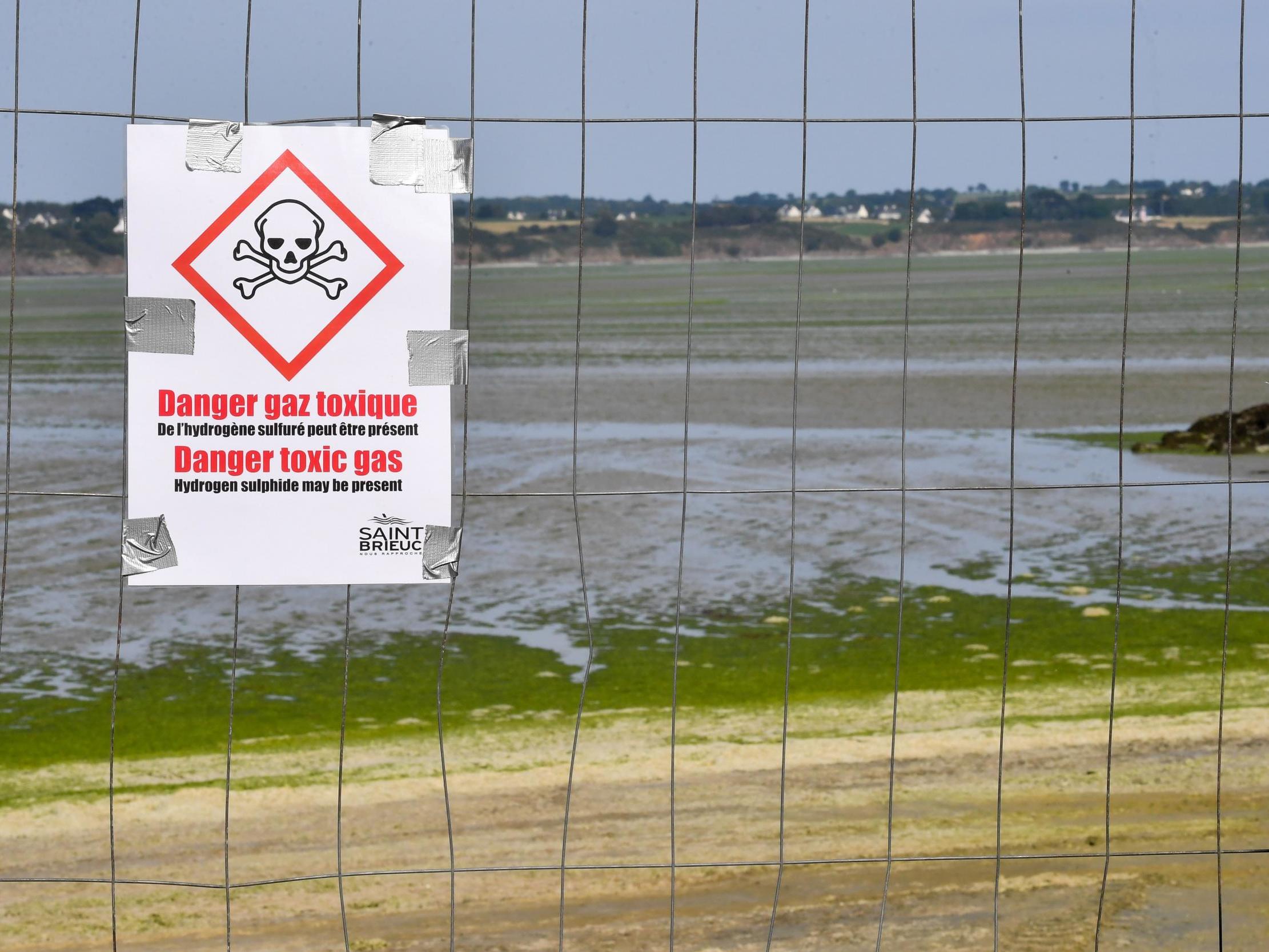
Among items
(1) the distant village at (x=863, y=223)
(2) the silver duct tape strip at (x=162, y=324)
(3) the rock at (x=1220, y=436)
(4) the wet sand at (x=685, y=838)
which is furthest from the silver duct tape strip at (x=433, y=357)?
(1) the distant village at (x=863, y=223)

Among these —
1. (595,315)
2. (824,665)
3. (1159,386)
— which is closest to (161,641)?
(824,665)

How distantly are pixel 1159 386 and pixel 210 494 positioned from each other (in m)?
24.1

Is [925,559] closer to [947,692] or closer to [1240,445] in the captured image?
[947,692]

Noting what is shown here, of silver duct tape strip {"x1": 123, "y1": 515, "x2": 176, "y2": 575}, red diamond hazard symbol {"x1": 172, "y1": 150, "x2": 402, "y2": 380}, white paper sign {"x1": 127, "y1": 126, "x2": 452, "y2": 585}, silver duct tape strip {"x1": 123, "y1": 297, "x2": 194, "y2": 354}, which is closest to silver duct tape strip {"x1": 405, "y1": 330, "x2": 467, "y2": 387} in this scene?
white paper sign {"x1": 127, "y1": 126, "x2": 452, "y2": 585}

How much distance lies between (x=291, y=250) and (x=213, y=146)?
0.29m

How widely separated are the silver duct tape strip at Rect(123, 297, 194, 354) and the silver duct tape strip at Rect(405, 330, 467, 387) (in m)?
0.49

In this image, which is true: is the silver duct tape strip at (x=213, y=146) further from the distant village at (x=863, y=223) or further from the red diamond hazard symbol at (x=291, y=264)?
the distant village at (x=863, y=223)

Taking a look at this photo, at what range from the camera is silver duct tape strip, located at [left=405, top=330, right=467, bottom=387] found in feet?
11.8

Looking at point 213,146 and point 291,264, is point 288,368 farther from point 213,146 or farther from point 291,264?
point 213,146

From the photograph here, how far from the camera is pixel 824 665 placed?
9148mm

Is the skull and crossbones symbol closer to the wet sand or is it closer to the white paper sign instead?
the white paper sign

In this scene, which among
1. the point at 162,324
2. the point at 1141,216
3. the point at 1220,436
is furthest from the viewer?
the point at 1141,216

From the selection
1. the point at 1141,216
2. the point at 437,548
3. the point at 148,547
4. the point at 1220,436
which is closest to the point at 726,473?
the point at 1220,436

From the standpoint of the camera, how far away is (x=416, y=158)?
364cm
